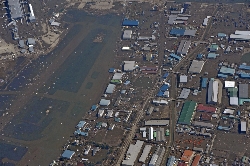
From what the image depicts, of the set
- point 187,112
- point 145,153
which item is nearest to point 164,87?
point 187,112

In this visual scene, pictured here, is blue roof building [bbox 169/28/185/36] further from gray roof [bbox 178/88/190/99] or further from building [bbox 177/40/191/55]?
gray roof [bbox 178/88/190/99]

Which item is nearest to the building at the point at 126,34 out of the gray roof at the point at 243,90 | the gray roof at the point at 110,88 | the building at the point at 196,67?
the gray roof at the point at 110,88

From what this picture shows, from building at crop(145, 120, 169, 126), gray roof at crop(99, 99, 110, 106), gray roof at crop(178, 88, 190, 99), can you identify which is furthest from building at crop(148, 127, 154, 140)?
gray roof at crop(99, 99, 110, 106)

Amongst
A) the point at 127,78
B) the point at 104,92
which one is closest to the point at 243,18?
the point at 127,78

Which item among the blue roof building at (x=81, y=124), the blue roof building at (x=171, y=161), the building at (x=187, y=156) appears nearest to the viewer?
the blue roof building at (x=171, y=161)

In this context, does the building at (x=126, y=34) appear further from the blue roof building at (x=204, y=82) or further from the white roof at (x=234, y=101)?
the white roof at (x=234, y=101)

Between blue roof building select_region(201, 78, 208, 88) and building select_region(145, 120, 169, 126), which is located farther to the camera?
blue roof building select_region(201, 78, 208, 88)

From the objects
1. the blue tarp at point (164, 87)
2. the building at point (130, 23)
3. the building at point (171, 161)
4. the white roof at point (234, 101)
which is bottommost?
the building at point (171, 161)
